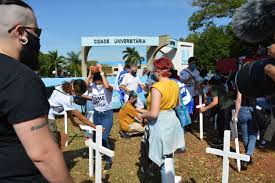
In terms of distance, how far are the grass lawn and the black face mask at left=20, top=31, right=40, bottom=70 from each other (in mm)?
4180

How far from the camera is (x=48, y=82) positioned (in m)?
12.4

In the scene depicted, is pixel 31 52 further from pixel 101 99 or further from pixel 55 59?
pixel 55 59

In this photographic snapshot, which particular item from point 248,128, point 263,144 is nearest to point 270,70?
point 248,128

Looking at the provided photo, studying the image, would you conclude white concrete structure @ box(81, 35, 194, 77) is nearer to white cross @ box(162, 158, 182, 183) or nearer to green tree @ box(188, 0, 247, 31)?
green tree @ box(188, 0, 247, 31)

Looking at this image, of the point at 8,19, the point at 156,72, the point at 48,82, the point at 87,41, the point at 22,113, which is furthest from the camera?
the point at 87,41

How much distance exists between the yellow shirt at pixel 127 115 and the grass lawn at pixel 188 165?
453 mm

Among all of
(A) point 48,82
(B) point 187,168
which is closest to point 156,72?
(B) point 187,168

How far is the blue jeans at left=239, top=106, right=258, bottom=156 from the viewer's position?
20.9 ft

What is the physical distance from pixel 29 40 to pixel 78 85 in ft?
13.1

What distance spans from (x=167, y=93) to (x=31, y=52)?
2.93 m

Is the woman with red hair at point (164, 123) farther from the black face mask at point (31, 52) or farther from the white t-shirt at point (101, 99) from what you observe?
the black face mask at point (31, 52)

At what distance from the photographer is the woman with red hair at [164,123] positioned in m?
4.82

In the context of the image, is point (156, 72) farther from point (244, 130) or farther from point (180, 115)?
point (244, 130)

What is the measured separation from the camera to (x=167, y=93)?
15.7 feet
